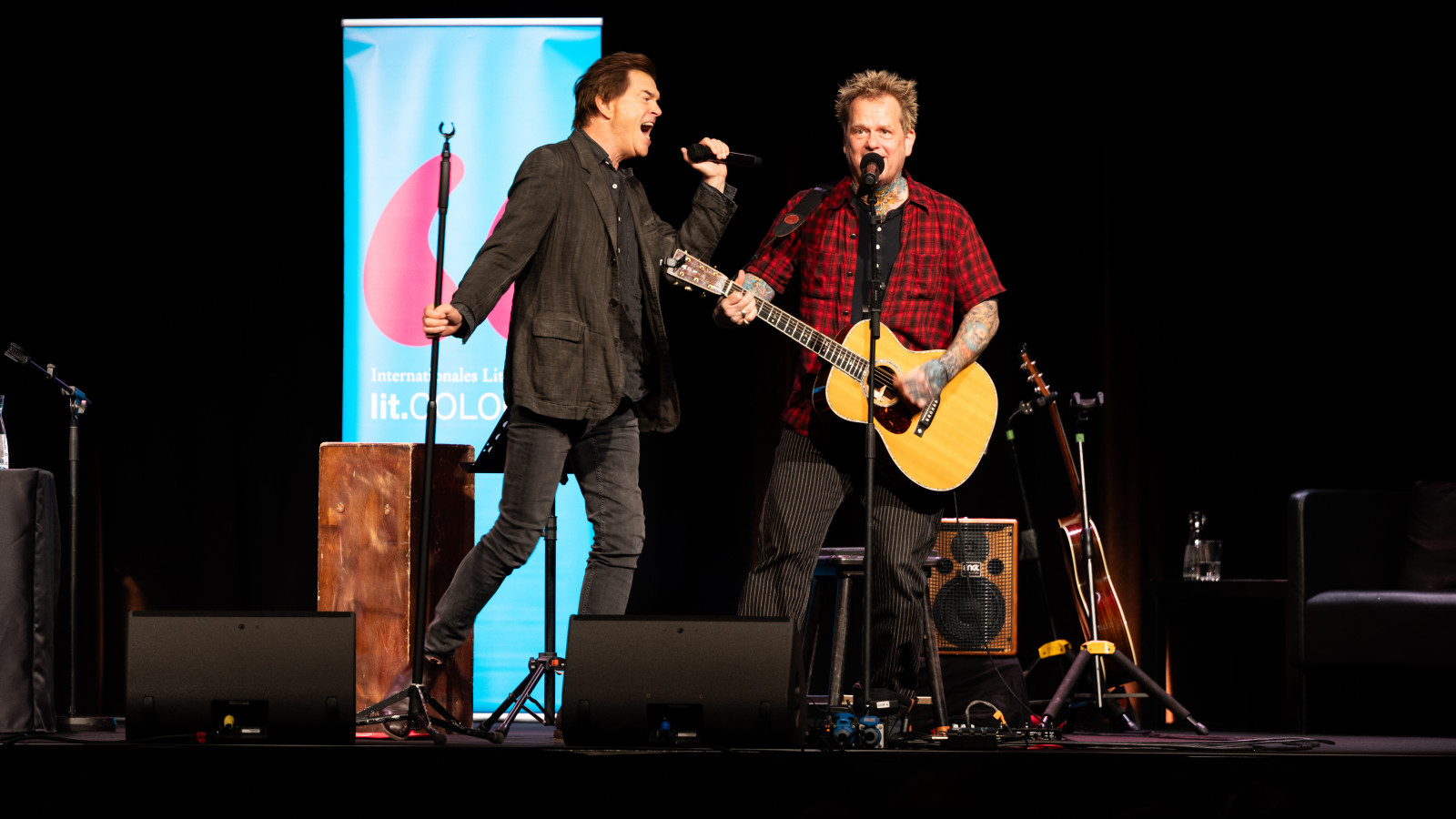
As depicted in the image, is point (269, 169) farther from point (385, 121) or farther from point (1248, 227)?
point (1248, 227)

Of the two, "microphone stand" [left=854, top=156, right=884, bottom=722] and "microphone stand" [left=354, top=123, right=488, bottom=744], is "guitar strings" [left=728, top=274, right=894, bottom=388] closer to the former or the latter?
"microphone stand" [left=854, top=156, right=884, bottom=722]

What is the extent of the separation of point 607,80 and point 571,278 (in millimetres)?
604

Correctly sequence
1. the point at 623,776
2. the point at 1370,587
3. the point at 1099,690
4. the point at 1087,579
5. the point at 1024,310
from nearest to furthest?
the point at 623,776, the point at 1099,690, the point at 1087,579, the point at 1370,587, the point at 1024,310

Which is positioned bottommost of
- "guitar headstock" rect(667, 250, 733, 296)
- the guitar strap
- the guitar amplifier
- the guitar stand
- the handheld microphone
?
the guitar stand

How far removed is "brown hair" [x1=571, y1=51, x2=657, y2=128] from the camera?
3670mm

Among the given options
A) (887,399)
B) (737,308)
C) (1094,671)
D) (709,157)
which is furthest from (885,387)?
(1094,671)

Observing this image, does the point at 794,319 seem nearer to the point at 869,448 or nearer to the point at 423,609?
the point at 869,448

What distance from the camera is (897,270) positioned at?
12.2 feet

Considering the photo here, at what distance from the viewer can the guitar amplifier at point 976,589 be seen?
4527 millimetres

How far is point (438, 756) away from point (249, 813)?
0.39m

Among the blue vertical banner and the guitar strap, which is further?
the blue vertical banner

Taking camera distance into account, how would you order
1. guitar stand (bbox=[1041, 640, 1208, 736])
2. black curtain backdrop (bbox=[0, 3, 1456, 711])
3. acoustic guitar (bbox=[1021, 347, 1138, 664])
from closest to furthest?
guitar stand (bbox=[1041, 640, 1208, 736]), acoustic guitar (bbox=[1021, 347, 1138, 664]), black curtain backdrop (bbox=[0, 3, 1456, 711])

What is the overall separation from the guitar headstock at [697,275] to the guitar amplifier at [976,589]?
4.89 feet

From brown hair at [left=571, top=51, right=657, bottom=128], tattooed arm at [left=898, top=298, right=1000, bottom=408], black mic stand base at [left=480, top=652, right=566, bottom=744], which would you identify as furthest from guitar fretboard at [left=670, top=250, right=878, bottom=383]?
black mic stand base at [left=480, top=652, right=566, bottom=744]
